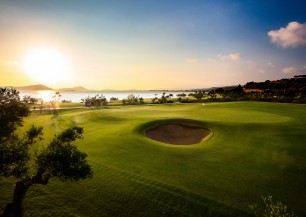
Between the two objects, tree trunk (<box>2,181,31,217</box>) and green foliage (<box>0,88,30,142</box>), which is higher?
green foliage (<box>0,88,30,142</box>)

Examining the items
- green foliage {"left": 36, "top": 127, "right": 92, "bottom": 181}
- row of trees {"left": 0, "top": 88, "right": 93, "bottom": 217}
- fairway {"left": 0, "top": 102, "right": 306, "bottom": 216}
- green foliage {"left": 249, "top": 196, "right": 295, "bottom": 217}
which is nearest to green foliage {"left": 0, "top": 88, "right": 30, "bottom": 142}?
fairway {"left": 0, "top": 102, "right": 306, "bottom": 216}

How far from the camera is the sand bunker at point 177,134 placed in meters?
34.6

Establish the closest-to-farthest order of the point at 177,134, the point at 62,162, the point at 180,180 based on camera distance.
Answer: the point at 62,162, the point at 180,180, the point at 177,134

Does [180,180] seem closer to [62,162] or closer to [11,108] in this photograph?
[62,162]

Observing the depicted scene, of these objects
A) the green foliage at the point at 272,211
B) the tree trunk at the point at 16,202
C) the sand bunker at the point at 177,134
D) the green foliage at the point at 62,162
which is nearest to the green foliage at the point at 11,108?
the tree trunk at the point at 16,202

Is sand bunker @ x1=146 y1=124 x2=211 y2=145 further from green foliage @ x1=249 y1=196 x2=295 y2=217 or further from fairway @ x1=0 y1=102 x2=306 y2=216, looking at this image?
green foliage @ x1=249 y1=196 x2=295 y2=217

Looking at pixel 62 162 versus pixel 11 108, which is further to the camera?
pixel 11 108

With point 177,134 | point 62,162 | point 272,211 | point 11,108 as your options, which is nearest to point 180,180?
point 272,211

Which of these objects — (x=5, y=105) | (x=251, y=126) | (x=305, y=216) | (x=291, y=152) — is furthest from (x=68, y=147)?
(x=251, y=126)

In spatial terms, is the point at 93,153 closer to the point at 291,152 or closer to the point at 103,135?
the point at 103,135

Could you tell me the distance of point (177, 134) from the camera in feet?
122

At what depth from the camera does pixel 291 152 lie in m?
26.5

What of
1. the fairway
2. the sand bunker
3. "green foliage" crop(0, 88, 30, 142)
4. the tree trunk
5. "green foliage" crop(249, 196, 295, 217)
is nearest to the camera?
"green foliage" crop(249, 196, 295, 217)

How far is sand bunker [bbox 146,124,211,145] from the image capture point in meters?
34.6
